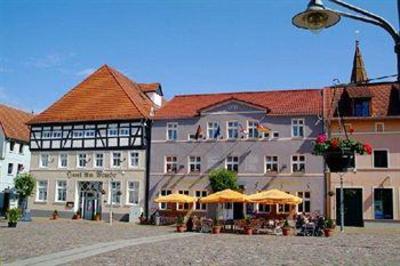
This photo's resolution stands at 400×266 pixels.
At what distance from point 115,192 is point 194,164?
691 cm

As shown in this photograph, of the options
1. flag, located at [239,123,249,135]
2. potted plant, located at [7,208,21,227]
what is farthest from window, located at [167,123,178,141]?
potted plant, located at [7,208,21,227]

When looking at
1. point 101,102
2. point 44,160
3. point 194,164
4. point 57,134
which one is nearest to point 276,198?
point 194,164

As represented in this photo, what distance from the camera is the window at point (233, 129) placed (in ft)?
123

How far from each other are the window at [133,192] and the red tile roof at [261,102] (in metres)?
5.65

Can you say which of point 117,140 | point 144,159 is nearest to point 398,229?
point 144,159

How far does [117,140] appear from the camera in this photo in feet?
130

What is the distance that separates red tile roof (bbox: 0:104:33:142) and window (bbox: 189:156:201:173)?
20863 millimetres

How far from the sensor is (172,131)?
39156 millimetres

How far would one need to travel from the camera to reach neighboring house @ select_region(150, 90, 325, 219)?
35.2 metres

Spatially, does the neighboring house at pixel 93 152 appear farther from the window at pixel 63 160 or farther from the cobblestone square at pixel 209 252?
the cobblestone square at pixel 209 252

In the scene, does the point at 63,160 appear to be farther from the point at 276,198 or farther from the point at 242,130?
the point at 276,198

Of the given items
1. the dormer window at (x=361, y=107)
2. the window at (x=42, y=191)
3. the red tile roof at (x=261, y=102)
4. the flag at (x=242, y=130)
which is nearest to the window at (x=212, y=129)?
the red tile roof at (x=261, y=102)

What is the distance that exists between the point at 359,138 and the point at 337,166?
88.5 ft

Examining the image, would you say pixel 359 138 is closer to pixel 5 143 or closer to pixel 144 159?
pixel 144 159
